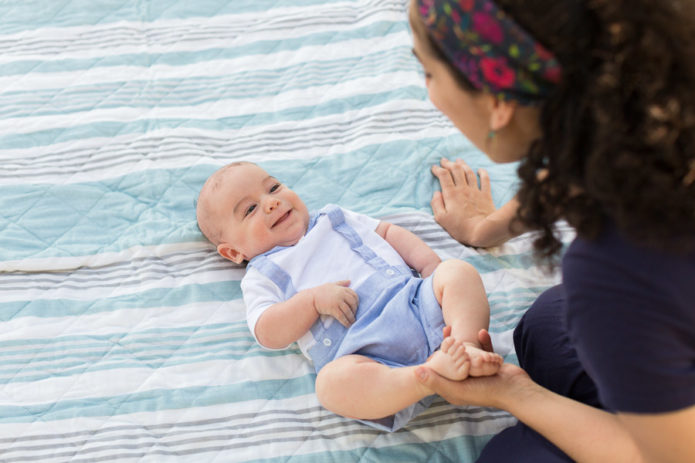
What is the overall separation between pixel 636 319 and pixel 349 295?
2.10ft

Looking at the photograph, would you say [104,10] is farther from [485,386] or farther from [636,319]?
[636,319]

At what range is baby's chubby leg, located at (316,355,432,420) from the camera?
1.12m

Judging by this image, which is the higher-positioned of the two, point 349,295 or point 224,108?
point 224,108

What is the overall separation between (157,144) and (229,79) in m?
0.31

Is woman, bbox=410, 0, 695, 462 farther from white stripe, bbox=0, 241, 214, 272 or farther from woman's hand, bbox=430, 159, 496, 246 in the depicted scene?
white stripe, bbox=0, 241, 214, 272

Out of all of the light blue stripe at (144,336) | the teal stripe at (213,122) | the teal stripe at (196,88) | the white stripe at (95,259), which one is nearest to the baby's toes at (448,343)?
the light blue stripe at (144,336)

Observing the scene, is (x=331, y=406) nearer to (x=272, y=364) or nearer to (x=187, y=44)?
(x=272, y=364)

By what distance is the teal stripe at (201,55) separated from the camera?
1.87 m

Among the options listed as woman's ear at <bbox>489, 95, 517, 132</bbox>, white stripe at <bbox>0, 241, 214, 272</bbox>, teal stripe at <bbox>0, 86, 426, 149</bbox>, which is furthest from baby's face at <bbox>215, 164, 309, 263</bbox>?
woman's ear at <bbox>489, 95, 517, 132</bbox>

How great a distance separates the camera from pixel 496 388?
110cm

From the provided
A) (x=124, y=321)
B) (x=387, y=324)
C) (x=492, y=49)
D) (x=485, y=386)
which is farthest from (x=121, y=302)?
(x=492, y=49)

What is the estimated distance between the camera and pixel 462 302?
122cm

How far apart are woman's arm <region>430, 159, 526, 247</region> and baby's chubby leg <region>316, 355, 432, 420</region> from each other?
430 mm

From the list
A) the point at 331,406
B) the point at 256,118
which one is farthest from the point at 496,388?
the point at 256,118
